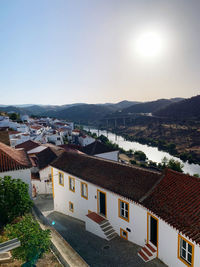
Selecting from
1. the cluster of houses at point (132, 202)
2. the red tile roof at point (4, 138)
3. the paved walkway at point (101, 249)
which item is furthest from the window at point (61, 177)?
the red tile roof at point (4, 138)

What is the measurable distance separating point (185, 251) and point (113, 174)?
685 cm

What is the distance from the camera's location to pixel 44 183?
1014 inches

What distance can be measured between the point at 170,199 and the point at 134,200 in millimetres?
1997

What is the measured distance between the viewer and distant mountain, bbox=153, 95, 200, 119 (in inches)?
4867

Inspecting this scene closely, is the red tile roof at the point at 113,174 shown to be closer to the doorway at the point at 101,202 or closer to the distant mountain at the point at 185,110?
the doorway at the point at 101,202

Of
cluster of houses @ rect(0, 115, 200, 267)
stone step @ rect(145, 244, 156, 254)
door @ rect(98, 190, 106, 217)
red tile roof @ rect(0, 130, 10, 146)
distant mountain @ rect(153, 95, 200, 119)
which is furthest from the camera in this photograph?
distant mountain @ rect(153, 95, 200, 119)

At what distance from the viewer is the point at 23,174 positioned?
54.9 ft

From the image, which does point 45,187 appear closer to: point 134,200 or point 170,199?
point 134,200

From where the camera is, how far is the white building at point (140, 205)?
9.56 meters

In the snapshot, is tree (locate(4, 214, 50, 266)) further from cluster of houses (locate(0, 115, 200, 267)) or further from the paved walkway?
cluster of houses (locate(0, 115, 200, 267))

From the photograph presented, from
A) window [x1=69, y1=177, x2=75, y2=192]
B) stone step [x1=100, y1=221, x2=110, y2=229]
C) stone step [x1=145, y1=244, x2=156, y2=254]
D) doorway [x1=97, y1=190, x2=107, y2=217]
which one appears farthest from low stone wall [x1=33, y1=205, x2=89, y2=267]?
window [x1=69, y1=177, x2=75, y2=192]

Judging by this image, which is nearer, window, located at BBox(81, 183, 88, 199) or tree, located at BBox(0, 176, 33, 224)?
tree, located at BBox(0, 176, 33, 224)

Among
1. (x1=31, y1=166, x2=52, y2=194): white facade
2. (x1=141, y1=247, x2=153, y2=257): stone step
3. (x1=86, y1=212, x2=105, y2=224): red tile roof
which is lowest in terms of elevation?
(x1=31, y1=166, x2=52, y2=194): white facade

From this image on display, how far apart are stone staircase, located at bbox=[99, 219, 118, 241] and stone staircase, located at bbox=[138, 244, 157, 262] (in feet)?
8.46
